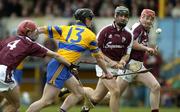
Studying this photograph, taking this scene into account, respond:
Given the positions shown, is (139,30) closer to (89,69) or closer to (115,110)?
(115,110)

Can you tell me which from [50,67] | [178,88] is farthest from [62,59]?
[178,88]

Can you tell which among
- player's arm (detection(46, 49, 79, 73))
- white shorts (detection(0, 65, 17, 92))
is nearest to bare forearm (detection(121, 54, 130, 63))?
player's arm (detection(46, 49, 79, 73))

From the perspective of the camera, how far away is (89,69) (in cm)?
2870

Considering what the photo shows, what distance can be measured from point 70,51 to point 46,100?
1132 millimetres

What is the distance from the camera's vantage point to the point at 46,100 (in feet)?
50.5

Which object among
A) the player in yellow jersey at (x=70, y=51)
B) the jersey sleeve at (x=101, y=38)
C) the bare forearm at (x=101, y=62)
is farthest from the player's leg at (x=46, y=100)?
the jersey sleeve at (x=101, y=38)

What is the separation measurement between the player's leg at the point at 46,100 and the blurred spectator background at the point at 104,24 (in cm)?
1166

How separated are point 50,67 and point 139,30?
2.64 meters

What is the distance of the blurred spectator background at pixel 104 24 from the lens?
27.6 m

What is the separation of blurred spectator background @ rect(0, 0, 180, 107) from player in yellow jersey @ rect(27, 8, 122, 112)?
1107 cm

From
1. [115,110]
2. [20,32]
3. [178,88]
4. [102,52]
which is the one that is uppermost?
[20,32]

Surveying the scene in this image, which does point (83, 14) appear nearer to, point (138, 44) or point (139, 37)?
point (138, 44)

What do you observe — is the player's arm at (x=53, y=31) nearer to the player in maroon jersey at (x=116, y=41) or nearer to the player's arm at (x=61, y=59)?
the player's arm at (x=61, y=59)

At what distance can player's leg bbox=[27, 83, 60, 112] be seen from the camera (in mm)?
15328
